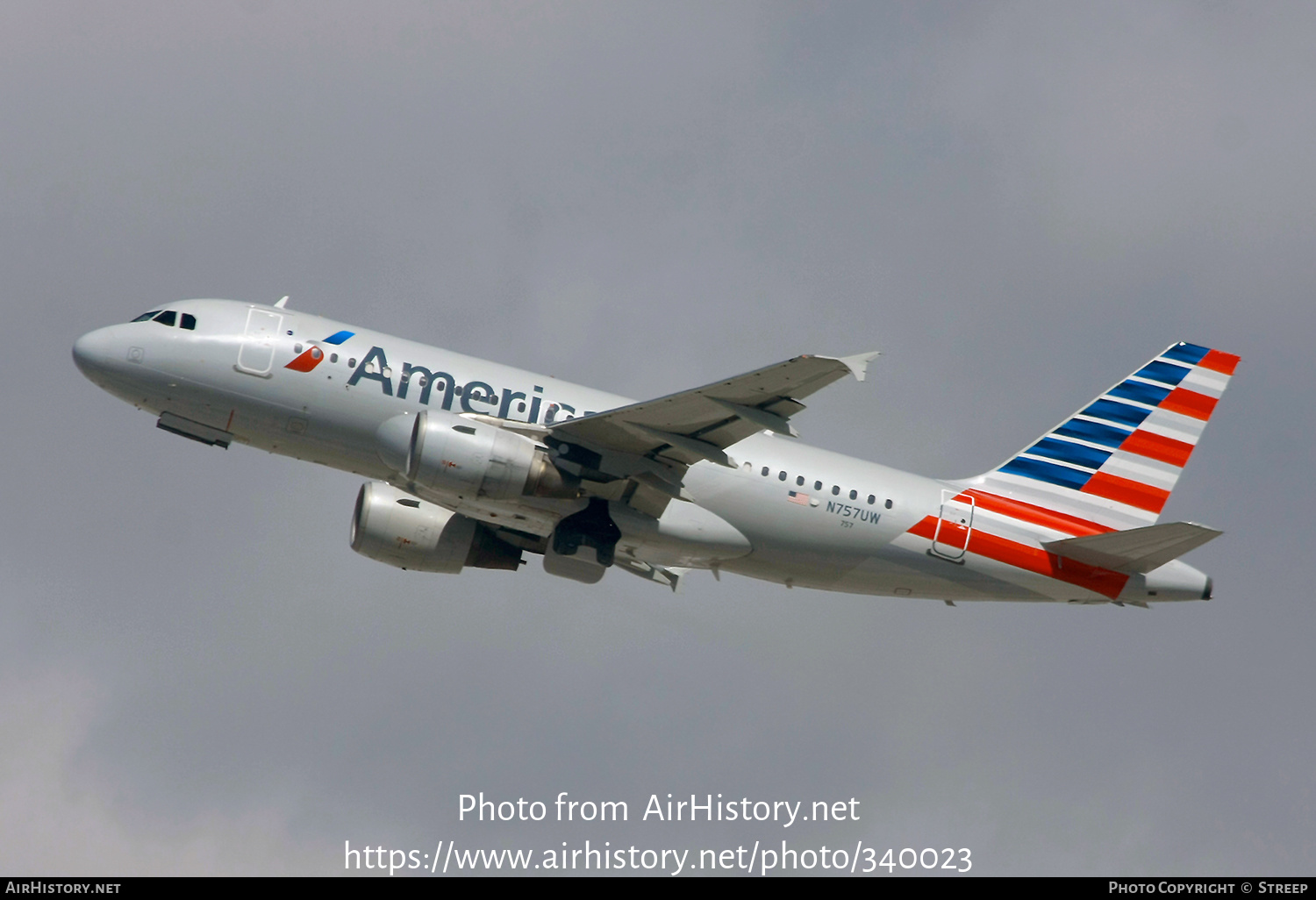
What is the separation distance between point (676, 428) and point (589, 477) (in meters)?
2.74

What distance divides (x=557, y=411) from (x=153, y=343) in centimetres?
1064

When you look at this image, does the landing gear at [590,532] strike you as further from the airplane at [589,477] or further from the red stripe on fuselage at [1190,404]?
the red stripe on fuselage at [1190,404]

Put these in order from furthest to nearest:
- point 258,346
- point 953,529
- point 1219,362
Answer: point 1219,362 → point 953,529 → point 258,346

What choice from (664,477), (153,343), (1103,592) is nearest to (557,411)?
(664,477)

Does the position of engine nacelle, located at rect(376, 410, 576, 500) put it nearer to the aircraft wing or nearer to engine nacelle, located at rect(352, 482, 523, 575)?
the aircraft wing

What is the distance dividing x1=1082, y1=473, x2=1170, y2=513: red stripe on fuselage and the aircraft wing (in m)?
12.8

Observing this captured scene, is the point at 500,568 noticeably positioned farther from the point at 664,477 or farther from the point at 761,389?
the point at 761,389

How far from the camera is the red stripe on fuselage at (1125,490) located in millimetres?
38969

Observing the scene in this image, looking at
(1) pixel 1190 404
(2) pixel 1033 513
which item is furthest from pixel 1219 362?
(2) pixel 1033 513

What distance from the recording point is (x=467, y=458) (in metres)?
31.7

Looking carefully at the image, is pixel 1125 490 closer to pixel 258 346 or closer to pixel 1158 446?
pixel 1158 446

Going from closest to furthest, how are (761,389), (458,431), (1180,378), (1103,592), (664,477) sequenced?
(761,389)
(458,431)
(664,477)
(1103,592)
(1180,378)

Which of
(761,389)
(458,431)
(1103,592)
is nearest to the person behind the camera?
(761,389)

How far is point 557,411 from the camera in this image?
34.5m
